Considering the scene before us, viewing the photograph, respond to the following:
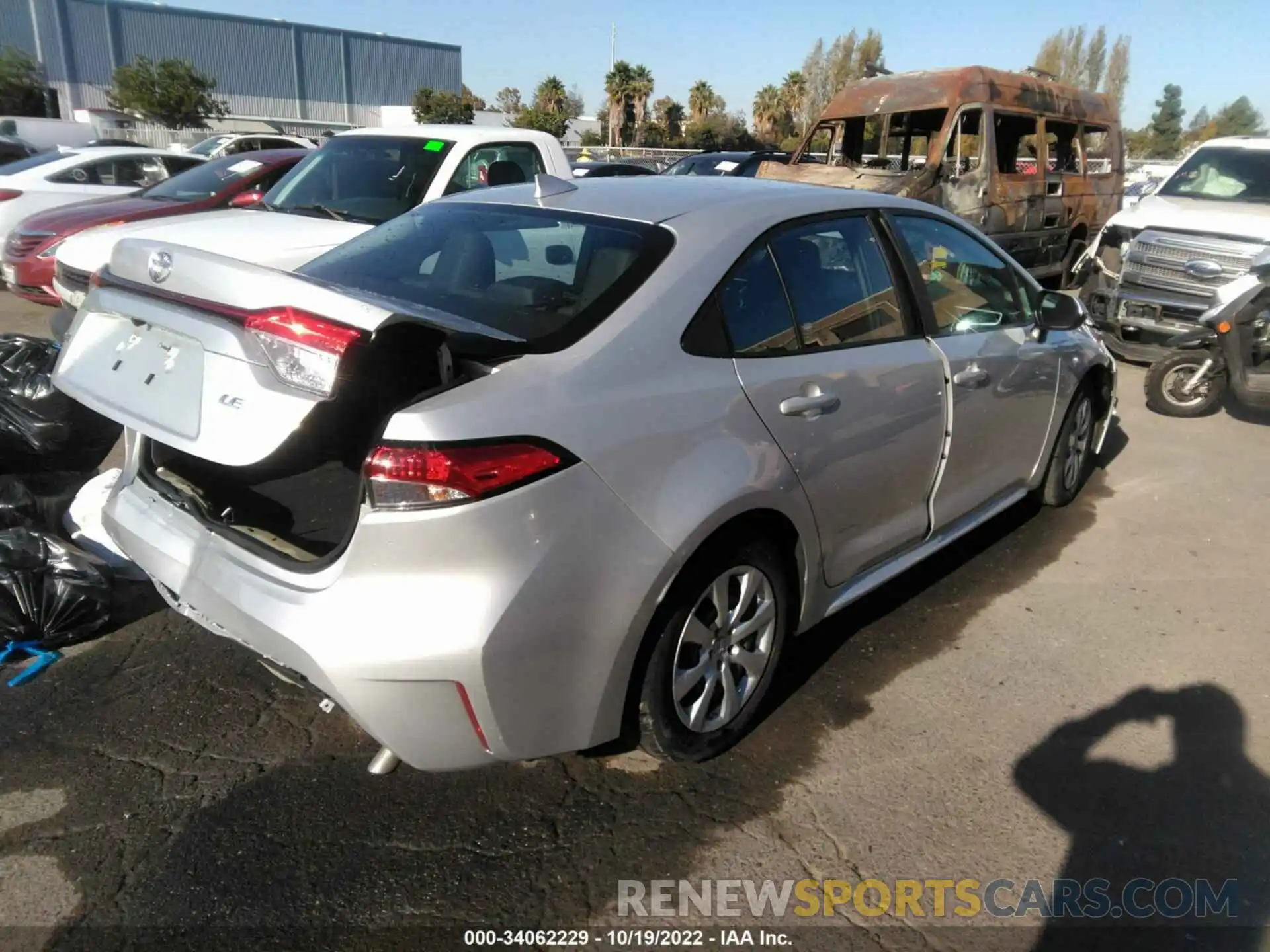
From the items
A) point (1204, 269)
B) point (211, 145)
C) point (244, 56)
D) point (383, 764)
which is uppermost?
point (244, 56)

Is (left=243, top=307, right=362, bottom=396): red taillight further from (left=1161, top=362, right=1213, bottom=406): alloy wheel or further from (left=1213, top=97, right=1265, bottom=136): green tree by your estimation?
(left=1213, top=97, right=1265, bottom=136): green tree

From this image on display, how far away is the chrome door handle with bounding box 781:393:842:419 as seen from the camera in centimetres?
277

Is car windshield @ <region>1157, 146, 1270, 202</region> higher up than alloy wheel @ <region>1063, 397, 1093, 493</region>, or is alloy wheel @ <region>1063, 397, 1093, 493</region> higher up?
car windshield @ <region>1157, 146, 1270, 202</region>

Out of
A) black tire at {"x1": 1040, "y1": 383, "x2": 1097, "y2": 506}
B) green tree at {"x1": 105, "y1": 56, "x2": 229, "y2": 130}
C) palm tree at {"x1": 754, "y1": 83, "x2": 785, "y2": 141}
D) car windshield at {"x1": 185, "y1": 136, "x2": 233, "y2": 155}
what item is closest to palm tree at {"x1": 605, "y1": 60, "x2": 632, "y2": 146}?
palm tree at {"x1": 754, "y1": 83, "x2": 785, "y2": 141}

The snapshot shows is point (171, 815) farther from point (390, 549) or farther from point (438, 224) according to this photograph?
point (438, 224)

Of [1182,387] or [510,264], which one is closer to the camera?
[510,264]

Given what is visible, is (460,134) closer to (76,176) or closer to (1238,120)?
(76,176)

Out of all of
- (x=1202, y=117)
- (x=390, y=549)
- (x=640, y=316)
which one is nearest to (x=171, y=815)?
(x=390, y=549)

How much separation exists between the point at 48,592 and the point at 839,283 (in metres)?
3.06

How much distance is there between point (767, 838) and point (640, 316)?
1.49 m

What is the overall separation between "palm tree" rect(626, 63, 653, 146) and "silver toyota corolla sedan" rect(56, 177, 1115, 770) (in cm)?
5675

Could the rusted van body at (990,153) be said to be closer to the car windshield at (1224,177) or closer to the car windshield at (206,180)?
the car windshield at (1224,177)

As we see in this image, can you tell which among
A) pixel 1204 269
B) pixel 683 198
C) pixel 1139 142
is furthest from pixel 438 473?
pixel 1139 142

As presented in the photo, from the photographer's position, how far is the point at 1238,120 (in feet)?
213
